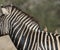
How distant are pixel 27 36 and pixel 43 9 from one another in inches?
127

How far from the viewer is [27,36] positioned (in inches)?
104

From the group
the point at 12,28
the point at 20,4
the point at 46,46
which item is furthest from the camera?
the point at 20,4

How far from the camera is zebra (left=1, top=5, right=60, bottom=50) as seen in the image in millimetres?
2434

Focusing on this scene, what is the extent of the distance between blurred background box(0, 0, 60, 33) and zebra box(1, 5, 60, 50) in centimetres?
200

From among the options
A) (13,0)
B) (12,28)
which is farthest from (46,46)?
(13,0)

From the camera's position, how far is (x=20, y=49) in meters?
2.63

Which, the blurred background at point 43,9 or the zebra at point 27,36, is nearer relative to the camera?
the zebra at point 27,36

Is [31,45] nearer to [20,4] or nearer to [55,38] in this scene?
[55,38]

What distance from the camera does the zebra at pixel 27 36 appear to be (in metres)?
2.43

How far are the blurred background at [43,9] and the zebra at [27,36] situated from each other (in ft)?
6.57

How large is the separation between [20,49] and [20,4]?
9.26ft

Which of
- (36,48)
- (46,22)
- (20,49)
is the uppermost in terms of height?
(36,48)

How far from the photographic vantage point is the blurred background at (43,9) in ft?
16.6

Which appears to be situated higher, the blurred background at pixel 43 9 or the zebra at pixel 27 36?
the zebra at pixel 27 36
